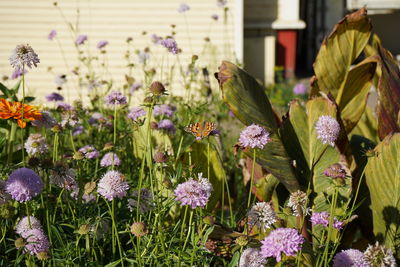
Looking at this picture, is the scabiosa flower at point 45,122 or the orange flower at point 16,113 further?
the scabiosa flower at point 45,122

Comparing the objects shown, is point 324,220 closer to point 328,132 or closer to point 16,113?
point 328,132

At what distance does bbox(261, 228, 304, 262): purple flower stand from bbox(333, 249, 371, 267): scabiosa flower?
24cm

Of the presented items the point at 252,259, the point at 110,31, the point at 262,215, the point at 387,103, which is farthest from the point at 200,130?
the point at 110,31

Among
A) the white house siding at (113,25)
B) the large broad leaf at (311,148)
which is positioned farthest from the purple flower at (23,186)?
the white house siding at (113,25)

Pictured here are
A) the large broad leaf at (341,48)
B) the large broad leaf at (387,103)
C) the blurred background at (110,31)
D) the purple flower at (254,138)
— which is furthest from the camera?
the blurred background at (110,31)

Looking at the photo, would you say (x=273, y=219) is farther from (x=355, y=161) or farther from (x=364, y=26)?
(x=364, y=26)

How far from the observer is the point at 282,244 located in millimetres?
1559

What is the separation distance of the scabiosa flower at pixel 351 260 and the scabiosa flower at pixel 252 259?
0.22 m

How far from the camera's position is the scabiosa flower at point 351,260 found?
172cm

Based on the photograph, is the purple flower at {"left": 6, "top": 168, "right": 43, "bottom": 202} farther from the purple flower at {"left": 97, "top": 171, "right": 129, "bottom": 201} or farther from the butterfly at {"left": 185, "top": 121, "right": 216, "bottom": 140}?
the butterfly at {"left": 185, "top": 121, "right": 216, "bottom": 140}

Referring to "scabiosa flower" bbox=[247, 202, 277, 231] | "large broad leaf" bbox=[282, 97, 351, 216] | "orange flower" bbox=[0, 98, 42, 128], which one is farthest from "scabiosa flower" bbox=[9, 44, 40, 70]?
"large broad leaf" bbox=[282, 97, 351, 216]

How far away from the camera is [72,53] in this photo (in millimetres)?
9117

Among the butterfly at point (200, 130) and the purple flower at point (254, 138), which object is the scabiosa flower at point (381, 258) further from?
the butterfly at point (200, 130)

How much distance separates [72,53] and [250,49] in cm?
285
